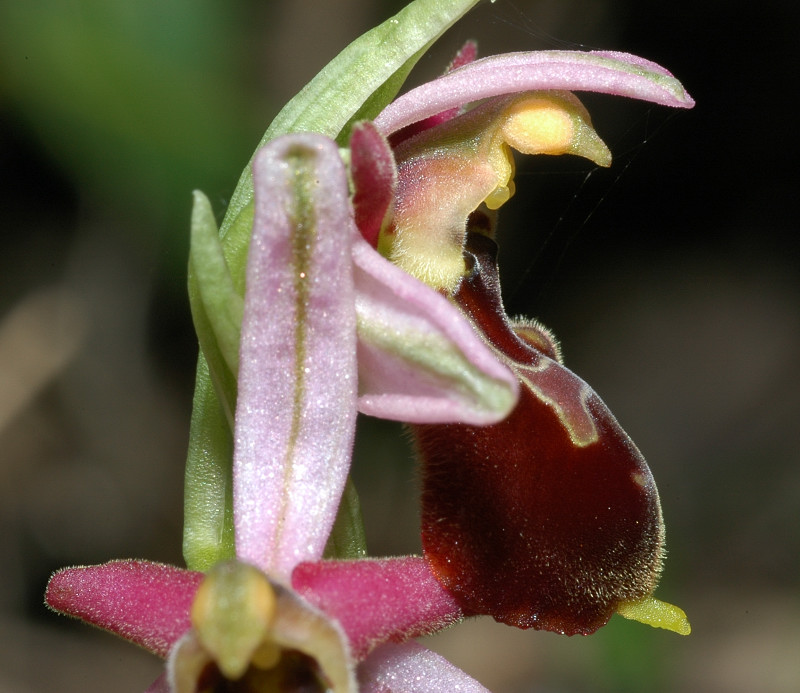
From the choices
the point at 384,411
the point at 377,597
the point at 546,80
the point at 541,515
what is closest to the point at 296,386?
the point at 384,411

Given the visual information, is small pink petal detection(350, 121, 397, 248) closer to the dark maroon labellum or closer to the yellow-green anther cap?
the dark maroon labellum

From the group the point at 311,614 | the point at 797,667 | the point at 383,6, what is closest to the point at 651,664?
the point at 797,667

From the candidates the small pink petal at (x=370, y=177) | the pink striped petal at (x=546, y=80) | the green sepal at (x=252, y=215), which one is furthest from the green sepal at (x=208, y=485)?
the pink striped petal at (x=546, y=80)

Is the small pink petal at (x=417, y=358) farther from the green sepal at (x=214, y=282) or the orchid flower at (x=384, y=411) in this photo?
the green sepal at (x=214, y=282)

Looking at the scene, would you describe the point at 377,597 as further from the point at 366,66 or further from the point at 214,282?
the point at 366,66

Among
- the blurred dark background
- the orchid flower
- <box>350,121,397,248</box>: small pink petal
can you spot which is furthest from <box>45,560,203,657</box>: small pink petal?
the blurred dark background

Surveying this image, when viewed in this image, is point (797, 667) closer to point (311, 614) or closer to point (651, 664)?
point (651, 664)
